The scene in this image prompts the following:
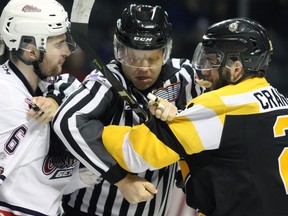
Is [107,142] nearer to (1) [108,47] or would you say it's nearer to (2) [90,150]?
(2) [90,150]

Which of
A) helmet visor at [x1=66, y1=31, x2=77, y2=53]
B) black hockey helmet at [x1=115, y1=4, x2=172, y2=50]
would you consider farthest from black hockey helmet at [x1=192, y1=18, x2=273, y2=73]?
helmet visor at [x1=66, y1=31, x2=77, y2=53]

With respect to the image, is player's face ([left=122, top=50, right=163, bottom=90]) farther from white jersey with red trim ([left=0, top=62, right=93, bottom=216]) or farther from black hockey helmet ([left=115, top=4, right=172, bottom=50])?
white jersey with red trim ([left=0, top=62, right=93, bottom=216])

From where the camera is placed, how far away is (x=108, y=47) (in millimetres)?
5230

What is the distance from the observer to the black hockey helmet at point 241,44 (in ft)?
7.79

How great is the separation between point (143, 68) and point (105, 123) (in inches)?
10.3

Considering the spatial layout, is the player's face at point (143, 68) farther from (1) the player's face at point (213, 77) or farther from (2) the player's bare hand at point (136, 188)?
(2) the player's bare hand at point (136, 188)

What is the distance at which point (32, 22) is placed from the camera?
2.67 metres

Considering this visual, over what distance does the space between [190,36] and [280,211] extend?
335cm

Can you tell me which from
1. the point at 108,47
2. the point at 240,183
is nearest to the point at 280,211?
the point at 240,183

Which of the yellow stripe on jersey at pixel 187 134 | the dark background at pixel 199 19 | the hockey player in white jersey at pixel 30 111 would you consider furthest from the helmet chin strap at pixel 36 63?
the dark background at pixel 199 19

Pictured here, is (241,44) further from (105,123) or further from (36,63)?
(36,63)

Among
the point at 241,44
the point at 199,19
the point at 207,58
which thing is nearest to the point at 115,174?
the point at 207,58

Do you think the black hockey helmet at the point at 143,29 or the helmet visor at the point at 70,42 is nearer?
the black hockey helmet at the point at 143,29

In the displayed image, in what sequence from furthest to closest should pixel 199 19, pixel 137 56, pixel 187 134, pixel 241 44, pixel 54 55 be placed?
pixel 199 19 < pixel 54 55 < pixel 137 56 < pixel 241 44 < pixel 187 134
